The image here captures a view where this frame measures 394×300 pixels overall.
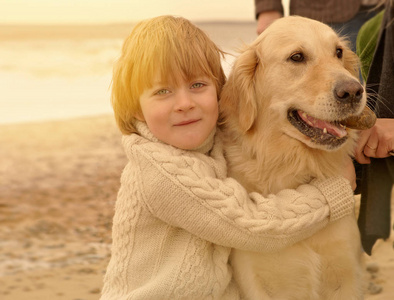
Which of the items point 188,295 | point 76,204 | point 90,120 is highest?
point 188,295

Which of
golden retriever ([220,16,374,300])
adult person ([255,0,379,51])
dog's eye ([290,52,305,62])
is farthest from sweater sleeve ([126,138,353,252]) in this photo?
adult person ([255,0,379,51])

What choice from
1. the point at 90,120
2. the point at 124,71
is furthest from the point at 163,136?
the point at 90,120

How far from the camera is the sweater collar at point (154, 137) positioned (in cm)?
166

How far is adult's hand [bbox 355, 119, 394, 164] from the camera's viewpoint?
1817 mm

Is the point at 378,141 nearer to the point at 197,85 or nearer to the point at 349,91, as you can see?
the point at 349,91

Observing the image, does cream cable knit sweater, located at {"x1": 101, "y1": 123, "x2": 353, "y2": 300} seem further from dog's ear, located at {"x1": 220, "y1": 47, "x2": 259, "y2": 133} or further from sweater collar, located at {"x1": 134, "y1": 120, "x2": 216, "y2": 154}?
dog's ear, located at {"x1": 220, "y1": 47, "x2": 259, "y2": 133}

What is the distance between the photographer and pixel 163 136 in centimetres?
163

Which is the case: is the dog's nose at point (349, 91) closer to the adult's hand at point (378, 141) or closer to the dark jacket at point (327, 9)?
the adult's hand at point (378, 141)

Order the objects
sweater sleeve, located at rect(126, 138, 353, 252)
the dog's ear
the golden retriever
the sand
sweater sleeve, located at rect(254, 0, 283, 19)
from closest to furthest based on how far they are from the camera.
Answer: sweater sleeve, located at rect(126, 138, 353, 252) < the golden retriever < the dog's ear < sweater sleeve, located at rect(254, 0, 283, 19) < the sand

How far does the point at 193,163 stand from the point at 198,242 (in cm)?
26

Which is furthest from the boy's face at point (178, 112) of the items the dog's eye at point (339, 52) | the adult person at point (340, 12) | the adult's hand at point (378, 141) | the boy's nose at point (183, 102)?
the adult person at point (340, 12)

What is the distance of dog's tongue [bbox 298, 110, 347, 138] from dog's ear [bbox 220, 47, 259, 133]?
0.62 ft

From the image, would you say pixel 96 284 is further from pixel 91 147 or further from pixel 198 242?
pixel 91 147

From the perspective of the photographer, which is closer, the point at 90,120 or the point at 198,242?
the point at 198,242
